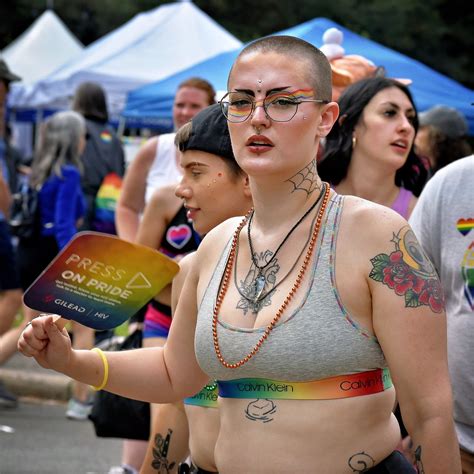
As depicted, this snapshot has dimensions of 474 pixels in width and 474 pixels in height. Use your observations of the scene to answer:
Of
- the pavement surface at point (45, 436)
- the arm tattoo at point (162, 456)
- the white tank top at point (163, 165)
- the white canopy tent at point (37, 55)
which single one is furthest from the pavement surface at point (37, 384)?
the white canopy tent at point (37, 55)

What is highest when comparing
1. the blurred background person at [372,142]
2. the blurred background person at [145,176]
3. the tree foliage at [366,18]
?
the blurred background person at [372,142]

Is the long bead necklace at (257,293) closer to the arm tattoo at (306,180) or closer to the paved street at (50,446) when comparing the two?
the arm tattoo at (306,180)

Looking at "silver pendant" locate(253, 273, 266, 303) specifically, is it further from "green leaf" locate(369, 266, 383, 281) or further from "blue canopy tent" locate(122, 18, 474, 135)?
"blue canopy tent" locate(122, 18, 474, 135)

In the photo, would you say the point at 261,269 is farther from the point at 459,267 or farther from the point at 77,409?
the point at 77,409

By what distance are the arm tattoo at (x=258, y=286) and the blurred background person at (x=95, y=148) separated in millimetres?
6668

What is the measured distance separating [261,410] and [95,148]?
290 inches

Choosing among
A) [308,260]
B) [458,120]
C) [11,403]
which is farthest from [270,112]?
[11,403]

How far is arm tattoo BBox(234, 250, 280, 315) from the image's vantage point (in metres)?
2.97

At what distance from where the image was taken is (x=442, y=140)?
7270 millimetres

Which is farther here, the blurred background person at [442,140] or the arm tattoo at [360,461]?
the blurred background person at [442,140]

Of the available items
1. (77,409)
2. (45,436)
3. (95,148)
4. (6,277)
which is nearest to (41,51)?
(95,148)

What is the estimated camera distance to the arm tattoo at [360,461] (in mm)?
2840

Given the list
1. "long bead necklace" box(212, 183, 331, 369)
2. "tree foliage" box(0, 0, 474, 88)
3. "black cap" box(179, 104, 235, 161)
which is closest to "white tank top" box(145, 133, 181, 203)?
"black cap" box(179, 104, 235, 161)

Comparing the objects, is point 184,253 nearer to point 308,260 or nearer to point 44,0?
point 308,260
